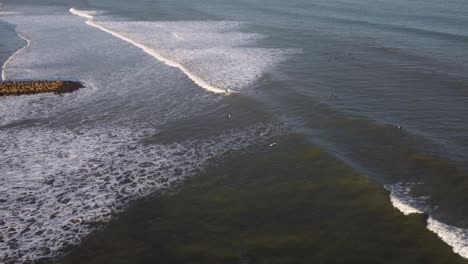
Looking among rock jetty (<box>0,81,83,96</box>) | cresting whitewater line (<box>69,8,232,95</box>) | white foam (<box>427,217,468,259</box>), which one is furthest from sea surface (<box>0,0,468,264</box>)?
rock jetty (<box>0,81,83,96</box>)

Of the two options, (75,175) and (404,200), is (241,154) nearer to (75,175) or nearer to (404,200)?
(75,175)

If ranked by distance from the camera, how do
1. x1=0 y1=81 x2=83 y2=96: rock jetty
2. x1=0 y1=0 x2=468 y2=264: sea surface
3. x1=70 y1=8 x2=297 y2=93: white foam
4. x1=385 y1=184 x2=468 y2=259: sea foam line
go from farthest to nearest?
x1=70 y1=8 x2=297 y2=93: white foam → x1=0 y1=81 x2=83 y2=96: rock jetty → x1=0 y1=0 x2=468 y2=264: sea surface → x1=385 y1=184 x2=468 y2=259: sea foam line

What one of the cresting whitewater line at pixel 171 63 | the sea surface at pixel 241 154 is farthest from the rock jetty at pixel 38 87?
the cresting whitewater line at pixel 171 63

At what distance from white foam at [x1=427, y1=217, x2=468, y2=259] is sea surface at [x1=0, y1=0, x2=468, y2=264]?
5 cm

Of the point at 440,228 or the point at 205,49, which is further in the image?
the point at 205,49

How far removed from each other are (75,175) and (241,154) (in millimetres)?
6963

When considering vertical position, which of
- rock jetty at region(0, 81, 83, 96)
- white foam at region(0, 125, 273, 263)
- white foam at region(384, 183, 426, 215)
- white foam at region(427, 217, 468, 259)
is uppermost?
white foam at region(384, 183, 426, 215)

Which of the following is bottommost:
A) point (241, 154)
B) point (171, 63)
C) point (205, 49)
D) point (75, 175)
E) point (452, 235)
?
point (75, 175)

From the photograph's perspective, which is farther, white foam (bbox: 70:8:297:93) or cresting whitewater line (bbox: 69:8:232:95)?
white foam (bbox: 70:8:297:93)

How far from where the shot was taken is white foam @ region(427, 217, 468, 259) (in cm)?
1344

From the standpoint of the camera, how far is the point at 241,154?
820 inches

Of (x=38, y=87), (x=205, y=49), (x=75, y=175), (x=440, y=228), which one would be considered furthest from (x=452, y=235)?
(x=205, y=49)

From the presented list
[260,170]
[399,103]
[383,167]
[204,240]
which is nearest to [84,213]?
[204,240]

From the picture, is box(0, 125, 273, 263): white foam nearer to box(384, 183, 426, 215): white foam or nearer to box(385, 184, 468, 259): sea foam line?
box(384, 183, 426, 215): white foam
